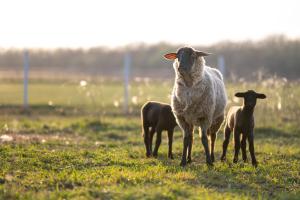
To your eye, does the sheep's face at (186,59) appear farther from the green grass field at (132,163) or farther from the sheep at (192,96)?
the green grass field at (132,163)

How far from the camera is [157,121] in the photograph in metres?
13.4

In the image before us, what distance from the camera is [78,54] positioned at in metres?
53.5

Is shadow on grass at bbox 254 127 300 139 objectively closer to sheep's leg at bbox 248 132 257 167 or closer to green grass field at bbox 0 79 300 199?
green grass field at bbox 0 79 300 199

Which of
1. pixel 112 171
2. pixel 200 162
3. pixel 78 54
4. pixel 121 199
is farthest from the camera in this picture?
pixel 78 54

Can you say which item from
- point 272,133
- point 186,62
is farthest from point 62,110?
point 186,62

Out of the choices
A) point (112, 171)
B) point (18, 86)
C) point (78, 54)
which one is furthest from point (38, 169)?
point (78, 54)

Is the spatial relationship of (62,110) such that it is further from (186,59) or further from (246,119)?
(186,59)

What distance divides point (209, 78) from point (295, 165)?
2.43 meters

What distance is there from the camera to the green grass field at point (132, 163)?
8.75 m

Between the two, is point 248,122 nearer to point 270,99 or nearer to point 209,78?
point 209,78

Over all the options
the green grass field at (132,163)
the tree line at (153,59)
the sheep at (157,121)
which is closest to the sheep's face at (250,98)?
the green grass field at (132,163)

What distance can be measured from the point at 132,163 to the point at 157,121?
2.05 meters

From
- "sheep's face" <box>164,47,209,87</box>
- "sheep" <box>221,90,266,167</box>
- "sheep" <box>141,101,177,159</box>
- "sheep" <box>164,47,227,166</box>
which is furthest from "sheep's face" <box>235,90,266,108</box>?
"sheep" <box>141,101,177,159</box>

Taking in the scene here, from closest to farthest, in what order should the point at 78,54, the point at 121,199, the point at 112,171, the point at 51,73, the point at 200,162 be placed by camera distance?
the point at 121,199, the point at 112,171, the point at 200,162, the point at 51,73, the point at 78,54
